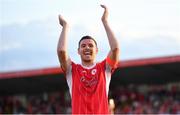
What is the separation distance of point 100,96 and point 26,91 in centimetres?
1828

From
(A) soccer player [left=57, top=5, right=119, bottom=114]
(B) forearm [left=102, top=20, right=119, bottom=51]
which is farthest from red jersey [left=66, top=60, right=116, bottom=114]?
(B) forearm [left=102, top=20, right=119, bottom=51]

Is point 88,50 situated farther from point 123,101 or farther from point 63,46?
point 123,101

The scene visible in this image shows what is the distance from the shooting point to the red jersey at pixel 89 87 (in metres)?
5.80

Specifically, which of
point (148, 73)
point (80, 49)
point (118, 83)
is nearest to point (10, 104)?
point (118, 83)

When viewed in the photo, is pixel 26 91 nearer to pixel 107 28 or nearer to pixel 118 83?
pixel 118 83

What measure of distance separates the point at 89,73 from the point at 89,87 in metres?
0.17

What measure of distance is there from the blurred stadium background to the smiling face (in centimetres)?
1308

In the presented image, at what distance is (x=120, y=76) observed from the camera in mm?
21078

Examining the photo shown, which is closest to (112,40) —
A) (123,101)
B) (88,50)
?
(88,50)

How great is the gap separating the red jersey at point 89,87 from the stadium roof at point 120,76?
13.2 m

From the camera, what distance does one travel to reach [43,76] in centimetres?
2188

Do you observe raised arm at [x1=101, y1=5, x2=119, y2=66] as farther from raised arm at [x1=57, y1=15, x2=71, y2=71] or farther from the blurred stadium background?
the blurred stadium background

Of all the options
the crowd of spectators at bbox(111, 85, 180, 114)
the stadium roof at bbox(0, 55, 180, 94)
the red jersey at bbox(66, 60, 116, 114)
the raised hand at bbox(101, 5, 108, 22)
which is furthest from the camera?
the stadium roof at bbox(0, 55, 180, 94)

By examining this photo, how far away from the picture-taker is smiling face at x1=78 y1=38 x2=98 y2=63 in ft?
19.2
